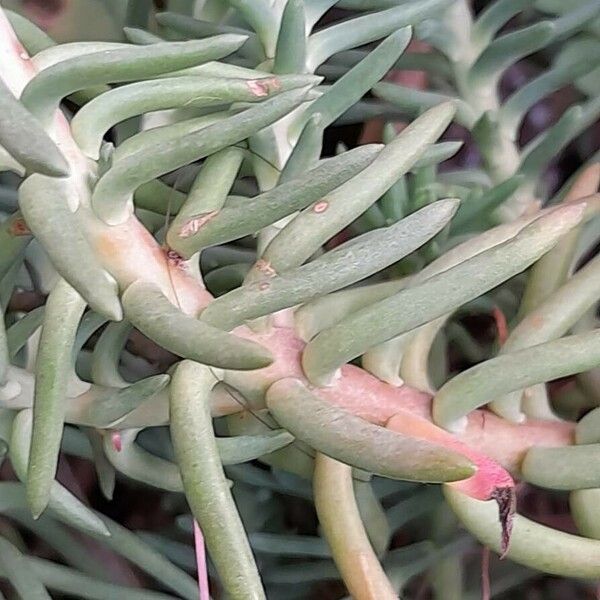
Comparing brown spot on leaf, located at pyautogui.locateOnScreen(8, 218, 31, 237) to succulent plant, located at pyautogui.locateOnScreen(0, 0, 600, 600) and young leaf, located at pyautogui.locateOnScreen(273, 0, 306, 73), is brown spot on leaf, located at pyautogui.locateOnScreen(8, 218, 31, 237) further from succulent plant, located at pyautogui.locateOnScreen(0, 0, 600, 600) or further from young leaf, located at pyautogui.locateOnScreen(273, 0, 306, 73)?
young leaf, located at pyautogui.locateOnScreen(273, 0, 306, 73)

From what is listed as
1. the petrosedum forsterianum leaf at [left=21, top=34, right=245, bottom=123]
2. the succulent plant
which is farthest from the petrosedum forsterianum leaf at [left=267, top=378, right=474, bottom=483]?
the petrosedum forsterianum leaf at [left=21, top=34, right=245, bottom=123]

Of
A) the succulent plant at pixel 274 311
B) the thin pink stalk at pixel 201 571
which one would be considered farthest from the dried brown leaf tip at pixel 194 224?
the thin pink stalk at pixel 201 571

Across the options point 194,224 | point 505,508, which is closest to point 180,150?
point 194,224

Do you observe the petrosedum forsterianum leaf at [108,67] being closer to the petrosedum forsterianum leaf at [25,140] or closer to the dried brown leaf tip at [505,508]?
the petrosedum forsterianum leaf at [25,140]

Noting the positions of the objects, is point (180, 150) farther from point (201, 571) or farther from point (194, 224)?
point (201, 571)

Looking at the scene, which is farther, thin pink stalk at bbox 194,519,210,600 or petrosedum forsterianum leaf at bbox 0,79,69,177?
thin pink stalk at bbox 194,519,210,600

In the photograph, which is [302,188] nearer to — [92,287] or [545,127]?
[92,287]

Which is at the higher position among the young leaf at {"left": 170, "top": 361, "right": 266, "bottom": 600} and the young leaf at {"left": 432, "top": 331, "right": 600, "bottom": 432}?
the young leaf at {"left": 432, "top": 331, "right": 600, "bottom": 432}
